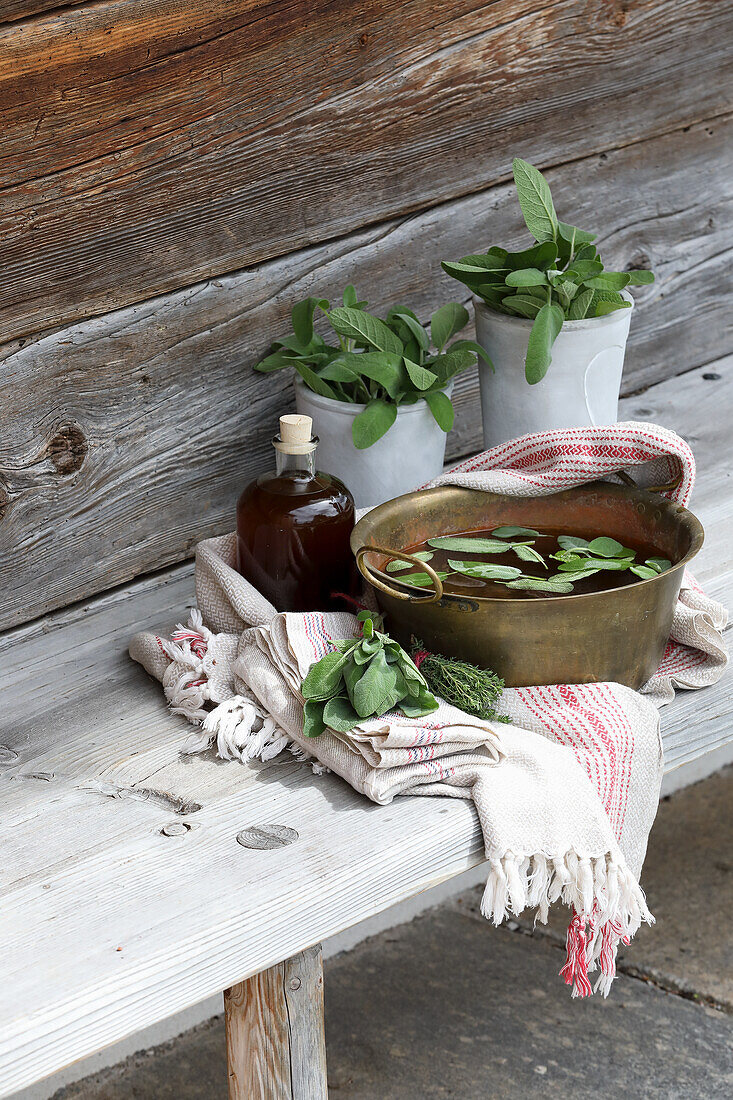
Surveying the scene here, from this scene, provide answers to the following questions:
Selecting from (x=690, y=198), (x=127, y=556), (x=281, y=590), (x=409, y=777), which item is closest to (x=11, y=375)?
(x=127, y=556)

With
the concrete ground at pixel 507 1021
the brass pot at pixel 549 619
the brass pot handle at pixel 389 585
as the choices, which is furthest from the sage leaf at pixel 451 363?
the concrete ground at pixel 507 1021

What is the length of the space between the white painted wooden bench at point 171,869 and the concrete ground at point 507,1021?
2.18 feet

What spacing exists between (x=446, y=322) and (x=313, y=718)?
521 millimetres

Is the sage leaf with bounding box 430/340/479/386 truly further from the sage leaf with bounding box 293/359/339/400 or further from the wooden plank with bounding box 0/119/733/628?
the wooden plank with bounding box 0/119/733/628

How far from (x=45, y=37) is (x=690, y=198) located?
1004 millimetres

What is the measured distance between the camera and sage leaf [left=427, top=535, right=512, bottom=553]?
3.49 feet

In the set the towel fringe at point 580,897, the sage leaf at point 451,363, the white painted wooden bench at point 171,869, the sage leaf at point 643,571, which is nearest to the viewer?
the white painted wooden bench at point 171,869

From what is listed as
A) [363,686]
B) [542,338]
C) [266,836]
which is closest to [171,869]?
[266,836]

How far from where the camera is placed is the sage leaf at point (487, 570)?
39.1 inches

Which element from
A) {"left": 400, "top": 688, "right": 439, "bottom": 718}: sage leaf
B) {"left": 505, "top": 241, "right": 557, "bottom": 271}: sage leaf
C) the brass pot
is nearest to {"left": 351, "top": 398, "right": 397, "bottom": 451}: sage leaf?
the brass pot

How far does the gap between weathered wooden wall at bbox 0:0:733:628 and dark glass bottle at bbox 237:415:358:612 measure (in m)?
0.27

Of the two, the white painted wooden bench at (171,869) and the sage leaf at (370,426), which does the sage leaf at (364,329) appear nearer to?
the sage leaf at (370,426)

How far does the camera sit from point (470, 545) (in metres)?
1.07

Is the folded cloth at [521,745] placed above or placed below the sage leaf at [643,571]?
below
